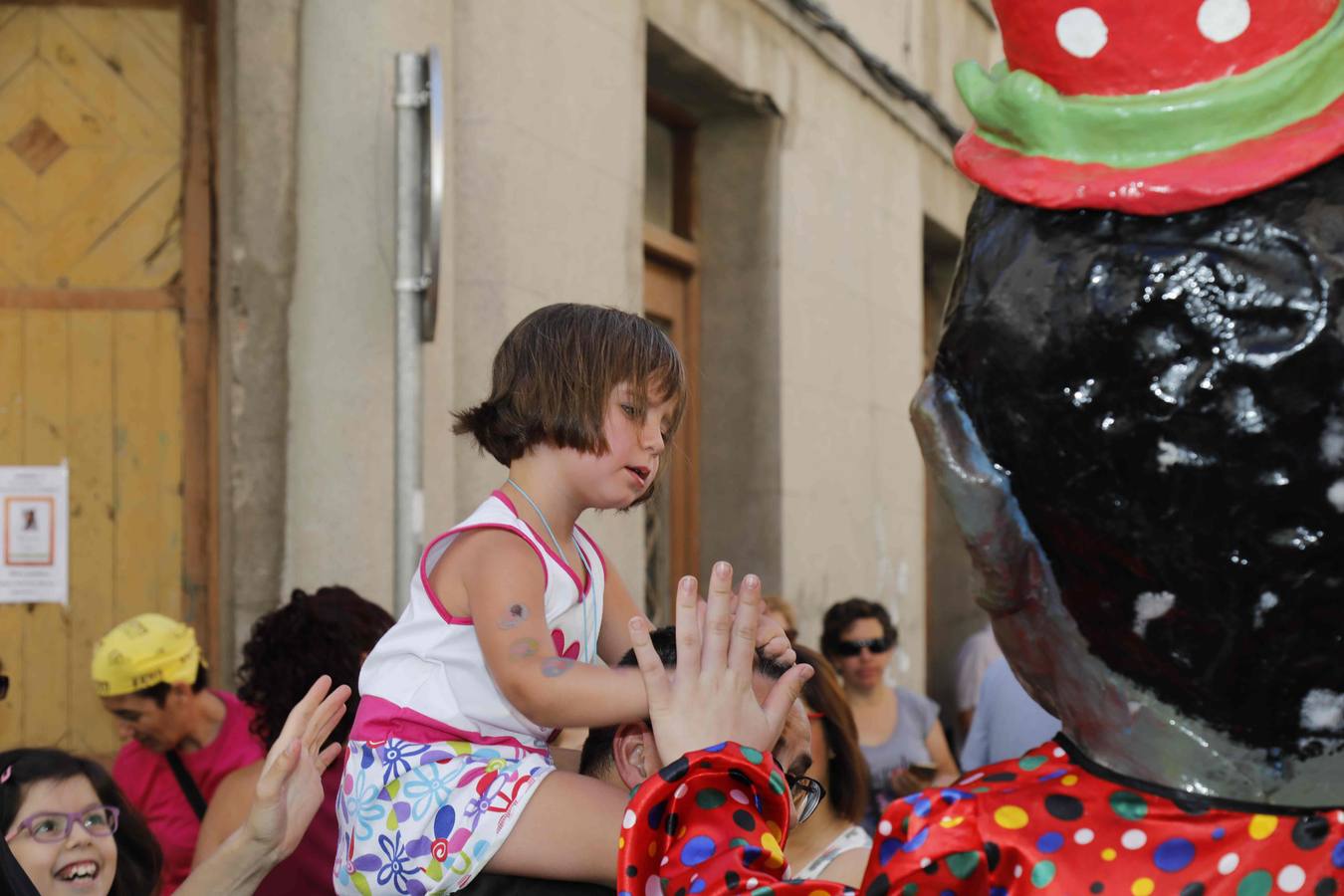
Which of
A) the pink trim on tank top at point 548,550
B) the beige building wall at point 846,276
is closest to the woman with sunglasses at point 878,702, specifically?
the beige building wall at point 846,276

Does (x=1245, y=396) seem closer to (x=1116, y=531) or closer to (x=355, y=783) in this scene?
(x=1116, y=531)

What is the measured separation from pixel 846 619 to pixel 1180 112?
543 cm

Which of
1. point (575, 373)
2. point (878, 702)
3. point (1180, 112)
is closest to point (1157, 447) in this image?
point (1180, 112)

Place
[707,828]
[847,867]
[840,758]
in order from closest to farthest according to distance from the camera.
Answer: [707,828] → [847,867] → [840,758]

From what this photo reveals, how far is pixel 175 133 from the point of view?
18.1ft

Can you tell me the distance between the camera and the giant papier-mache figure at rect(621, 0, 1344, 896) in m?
1.17

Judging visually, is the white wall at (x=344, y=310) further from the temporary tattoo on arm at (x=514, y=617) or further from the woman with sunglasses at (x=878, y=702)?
the temporary tattoo on arm at (x=514, y=617)

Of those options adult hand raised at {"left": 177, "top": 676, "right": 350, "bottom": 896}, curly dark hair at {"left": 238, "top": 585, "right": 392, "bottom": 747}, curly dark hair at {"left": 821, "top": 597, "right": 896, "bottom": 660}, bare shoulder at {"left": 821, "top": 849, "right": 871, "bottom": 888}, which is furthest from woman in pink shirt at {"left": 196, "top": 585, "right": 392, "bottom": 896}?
curly dark hair at {"left": 821, "top": 597, "right": 896, "bottom": 660}

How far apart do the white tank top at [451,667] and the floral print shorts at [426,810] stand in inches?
1.4

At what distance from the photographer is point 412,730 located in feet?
7.63

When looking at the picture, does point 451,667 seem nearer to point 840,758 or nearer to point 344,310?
point 840,758

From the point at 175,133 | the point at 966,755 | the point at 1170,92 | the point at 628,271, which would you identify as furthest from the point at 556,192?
the point at 1170,92

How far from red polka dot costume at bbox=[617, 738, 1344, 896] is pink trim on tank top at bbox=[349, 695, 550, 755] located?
0.99 metres

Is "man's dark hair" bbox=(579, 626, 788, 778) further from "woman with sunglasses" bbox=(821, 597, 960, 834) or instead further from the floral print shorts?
"woman with sunglasses" bbox=(821, 597, 960, 834)
